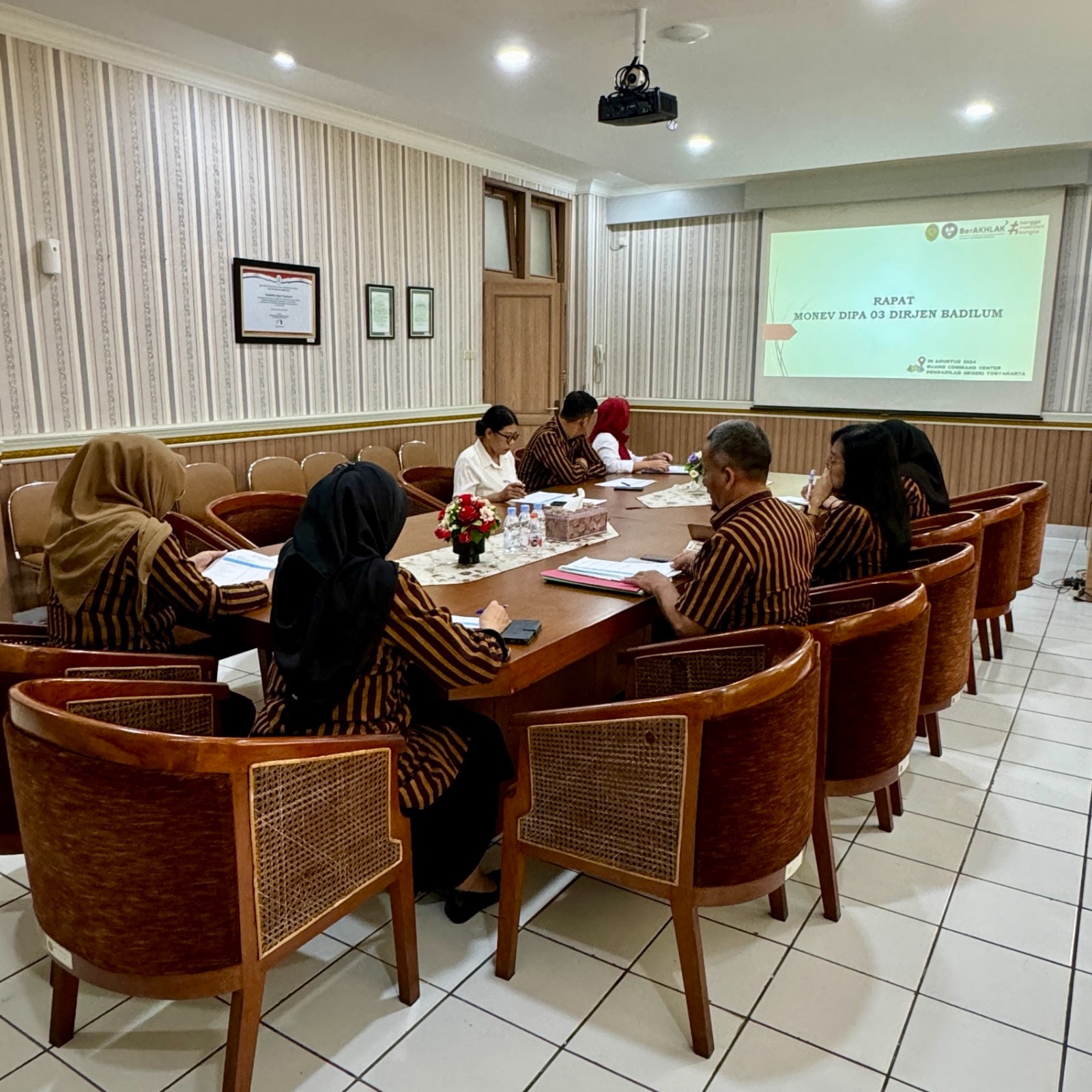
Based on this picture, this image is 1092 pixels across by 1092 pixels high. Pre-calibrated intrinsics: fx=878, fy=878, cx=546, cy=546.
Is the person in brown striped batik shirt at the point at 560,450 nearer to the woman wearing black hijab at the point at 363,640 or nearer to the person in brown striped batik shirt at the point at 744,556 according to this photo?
the person in brown striped batik shirt at the point at 744,556

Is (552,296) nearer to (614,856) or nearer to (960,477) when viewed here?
(960,477)

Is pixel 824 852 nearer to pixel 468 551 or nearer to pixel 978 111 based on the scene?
pixel 468 551

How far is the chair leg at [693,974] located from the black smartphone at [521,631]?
0.69 meters

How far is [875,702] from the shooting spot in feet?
7.45

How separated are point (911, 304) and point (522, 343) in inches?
132

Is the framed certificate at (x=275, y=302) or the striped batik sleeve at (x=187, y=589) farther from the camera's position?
the framed certificate at (x=275, y=302)

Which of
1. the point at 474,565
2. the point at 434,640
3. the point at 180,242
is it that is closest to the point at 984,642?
the point at 474,565

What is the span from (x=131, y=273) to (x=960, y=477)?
253 inches

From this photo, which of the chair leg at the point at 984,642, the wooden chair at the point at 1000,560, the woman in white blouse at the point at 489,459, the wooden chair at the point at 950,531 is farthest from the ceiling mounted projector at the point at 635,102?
the chair leg at the point at 984,642

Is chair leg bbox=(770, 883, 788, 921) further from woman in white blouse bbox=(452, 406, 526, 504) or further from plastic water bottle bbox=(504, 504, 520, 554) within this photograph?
woman in white blouse bbox=(452, 406, 526, 504)

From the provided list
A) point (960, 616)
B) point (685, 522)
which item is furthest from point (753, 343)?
point (960, 616)

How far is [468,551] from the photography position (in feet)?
9.70

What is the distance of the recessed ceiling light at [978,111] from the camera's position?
16.4 ft

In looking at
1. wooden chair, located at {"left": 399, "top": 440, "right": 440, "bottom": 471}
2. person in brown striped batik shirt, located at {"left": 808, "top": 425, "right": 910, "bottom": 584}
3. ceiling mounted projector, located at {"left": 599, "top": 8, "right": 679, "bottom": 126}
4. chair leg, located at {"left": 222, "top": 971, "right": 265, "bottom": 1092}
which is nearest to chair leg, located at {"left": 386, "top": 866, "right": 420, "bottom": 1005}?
chair leg, located at {"left": 222, "top": 971, "right": 265, "bottom": 1092}
